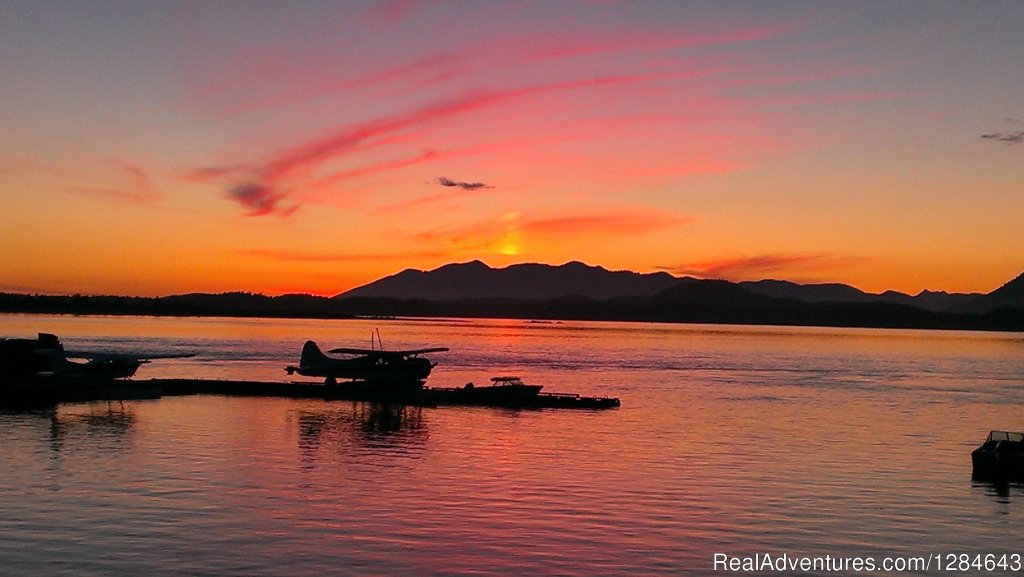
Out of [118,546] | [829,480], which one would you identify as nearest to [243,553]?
[118,546]

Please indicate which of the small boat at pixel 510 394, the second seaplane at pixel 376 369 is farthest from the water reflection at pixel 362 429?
the small boat at pixel 510 394

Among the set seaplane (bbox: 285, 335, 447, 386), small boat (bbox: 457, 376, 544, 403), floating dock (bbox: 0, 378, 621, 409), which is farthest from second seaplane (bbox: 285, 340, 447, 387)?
small boat (bbox: 457, 376, 544, 403)

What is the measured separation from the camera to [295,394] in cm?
6444

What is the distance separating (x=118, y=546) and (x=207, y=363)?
83558 mm

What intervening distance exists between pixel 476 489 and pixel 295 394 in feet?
121

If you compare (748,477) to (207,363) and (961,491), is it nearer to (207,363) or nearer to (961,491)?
(961,491)

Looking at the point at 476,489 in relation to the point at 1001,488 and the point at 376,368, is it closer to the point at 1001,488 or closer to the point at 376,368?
the point at 1001,488

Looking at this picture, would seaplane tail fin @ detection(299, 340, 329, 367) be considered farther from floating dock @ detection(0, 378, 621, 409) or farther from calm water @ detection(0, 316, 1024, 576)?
calm water @ detection(0, 316, 1024, 576)

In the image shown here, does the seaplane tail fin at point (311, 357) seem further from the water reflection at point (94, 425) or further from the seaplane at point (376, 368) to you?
the water reflection at point (94, 425)

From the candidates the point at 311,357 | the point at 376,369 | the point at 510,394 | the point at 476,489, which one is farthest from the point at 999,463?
the point at 311,357

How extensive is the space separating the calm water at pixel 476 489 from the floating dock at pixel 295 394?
7.38 feet

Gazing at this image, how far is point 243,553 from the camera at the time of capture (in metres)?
21.5

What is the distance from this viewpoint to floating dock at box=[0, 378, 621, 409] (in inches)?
2251

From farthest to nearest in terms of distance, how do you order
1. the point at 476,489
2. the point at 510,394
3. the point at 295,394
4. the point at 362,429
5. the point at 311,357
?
1. the point at 311,357
2. the point at 295,394
3. the point at 510,394
4. the point at 362,429
5. the point at 476,489
